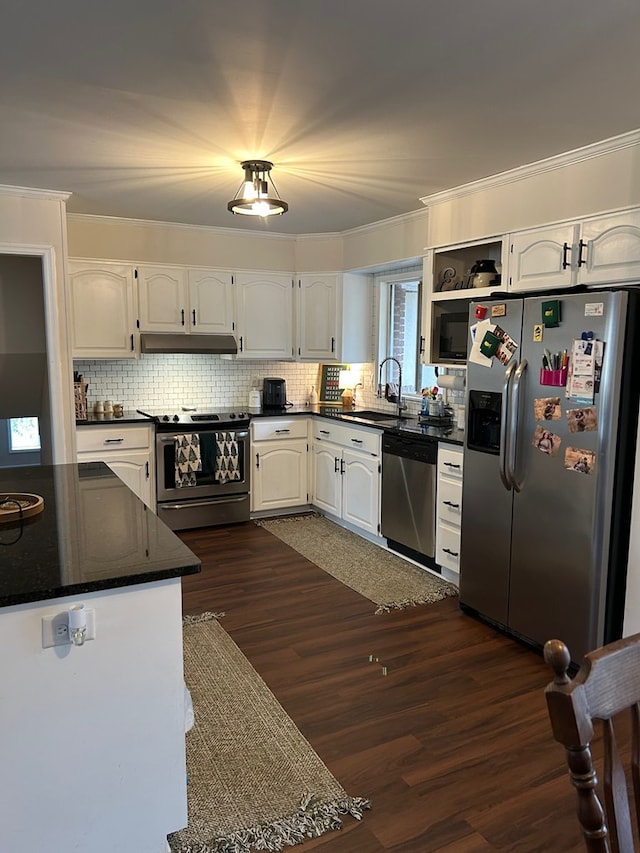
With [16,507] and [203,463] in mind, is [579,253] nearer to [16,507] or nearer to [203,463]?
[16,507]

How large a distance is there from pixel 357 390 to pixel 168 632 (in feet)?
14.3

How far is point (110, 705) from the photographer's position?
164 cm

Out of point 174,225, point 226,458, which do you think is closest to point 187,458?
point 226,458

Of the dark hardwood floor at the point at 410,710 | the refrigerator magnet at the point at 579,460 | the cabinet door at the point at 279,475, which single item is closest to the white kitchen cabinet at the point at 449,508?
the dark hardwood floor at the point at 410,710

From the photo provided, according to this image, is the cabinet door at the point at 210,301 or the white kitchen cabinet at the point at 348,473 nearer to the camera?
the white kitchen cabinet at the point at 348,473

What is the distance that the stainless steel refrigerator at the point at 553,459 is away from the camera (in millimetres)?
2695

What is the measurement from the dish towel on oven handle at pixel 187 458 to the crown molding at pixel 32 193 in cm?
186

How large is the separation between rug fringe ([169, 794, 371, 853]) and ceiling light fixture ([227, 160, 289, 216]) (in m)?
2.63

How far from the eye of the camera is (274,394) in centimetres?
560

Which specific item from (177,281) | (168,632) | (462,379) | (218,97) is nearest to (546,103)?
(218,97)

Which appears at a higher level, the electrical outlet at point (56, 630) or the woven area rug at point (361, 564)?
the electrical outlet at point (56, 630)

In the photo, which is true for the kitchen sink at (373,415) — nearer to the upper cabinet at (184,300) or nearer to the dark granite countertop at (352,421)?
the dark granite countertop at (352,421)

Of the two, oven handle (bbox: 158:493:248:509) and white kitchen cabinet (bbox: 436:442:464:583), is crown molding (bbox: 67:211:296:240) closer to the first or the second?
oven handle (bbox: 158:493:248:509)

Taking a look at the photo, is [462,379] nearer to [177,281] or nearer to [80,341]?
[177,281]
